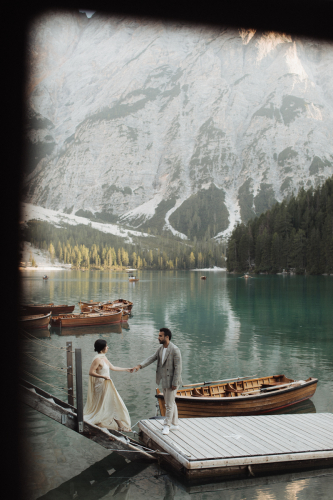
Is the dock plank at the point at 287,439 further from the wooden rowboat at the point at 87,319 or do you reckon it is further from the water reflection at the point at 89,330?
the wooden rowboat at the point at 87,319

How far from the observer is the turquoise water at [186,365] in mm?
7438

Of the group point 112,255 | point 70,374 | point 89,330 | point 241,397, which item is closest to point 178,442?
point 241,397

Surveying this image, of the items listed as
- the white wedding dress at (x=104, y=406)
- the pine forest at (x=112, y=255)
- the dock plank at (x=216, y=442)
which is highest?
the pine forest at (x=112, y=255)

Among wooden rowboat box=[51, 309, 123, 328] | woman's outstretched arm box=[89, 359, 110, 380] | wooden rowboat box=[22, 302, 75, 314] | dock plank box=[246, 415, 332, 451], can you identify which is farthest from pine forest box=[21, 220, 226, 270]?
woman's outstretched arm box=[89, 359, 110, 380]

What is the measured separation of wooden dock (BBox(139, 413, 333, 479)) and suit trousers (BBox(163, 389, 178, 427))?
0.80ft

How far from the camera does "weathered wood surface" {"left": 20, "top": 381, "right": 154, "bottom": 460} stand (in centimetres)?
764

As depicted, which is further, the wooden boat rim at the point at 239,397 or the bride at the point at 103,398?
the wooden boat rim at the point at 239,397

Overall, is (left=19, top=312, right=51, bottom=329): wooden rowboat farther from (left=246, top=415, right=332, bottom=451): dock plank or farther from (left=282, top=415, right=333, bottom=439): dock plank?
(left=282, top=415, right=333, bottom=439): dock plank

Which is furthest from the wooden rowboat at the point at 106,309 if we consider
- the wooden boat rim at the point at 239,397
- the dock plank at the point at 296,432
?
the dock plank at the point at 296,432

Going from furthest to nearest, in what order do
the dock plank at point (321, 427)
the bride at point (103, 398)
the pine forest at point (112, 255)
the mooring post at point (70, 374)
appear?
the pine forest at point (112, 255), the mooring post at point (70, 374), the dock plank at point (321, 427), the bride at point (103, 398)

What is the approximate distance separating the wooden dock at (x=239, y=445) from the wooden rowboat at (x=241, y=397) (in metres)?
0.64

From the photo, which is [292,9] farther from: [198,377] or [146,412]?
[198,377]

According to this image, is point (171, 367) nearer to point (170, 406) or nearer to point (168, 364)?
point (168, 364)

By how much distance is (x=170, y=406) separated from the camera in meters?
7.98
